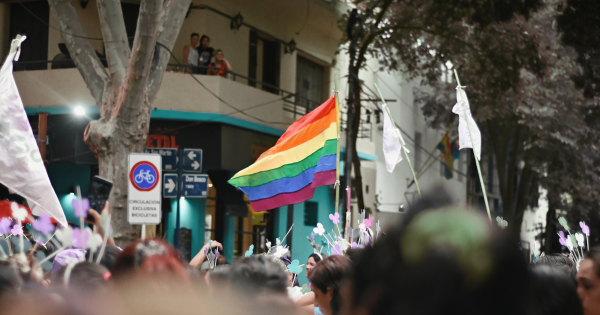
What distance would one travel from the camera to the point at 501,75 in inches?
606

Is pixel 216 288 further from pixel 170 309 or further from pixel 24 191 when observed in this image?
pixel 24 191

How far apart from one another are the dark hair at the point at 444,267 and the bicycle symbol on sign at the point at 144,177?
6.98 metres

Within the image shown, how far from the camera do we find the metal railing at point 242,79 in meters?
14.9

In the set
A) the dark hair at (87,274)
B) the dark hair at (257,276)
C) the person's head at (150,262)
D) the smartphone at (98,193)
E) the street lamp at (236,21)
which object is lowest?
the dark hair at (257,276)

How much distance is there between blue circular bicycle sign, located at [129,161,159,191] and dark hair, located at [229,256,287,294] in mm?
5469

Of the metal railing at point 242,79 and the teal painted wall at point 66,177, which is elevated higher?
the metal railing at point 242,79

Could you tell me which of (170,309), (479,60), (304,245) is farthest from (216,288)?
(304,245)

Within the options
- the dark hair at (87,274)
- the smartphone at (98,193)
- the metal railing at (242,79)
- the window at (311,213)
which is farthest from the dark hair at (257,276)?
the window at (311,213)

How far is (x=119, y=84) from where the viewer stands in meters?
8.72

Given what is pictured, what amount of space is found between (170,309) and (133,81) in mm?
7224

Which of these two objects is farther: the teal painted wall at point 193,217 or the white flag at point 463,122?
the teal painted wall at point 193,217

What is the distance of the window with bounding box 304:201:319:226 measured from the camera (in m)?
19.7

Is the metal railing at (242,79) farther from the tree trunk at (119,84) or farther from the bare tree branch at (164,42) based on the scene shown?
the tree trunk at (119,84)

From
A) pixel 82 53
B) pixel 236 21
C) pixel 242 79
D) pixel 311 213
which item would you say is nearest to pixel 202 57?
pixel 236 21
